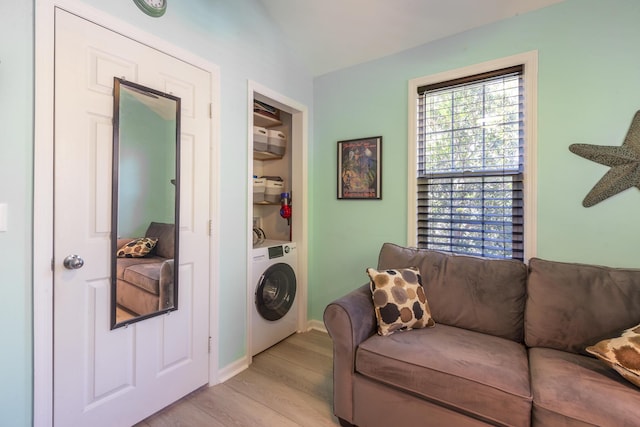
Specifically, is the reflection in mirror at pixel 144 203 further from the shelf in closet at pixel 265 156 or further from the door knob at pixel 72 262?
the shelf in closet at pixel 265 156

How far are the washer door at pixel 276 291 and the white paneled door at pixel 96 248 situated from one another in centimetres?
70

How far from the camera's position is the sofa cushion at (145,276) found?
5.25 feet

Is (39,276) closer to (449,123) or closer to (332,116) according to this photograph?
(332,116)

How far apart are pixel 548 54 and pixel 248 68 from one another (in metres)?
2.08

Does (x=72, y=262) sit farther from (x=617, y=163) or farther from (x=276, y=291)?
(x=617, y=163)

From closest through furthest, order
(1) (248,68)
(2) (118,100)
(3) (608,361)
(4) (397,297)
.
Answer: (3) (608,361), (2) (118,100), (4) (397,297), (1) (248,68)

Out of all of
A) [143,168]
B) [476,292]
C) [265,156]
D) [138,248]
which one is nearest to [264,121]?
[265,156]

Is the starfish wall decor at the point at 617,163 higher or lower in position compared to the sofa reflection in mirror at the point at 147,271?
higher

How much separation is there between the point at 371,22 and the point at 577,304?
2.28 m

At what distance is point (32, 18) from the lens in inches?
49.6

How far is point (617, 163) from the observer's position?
175 centimetres

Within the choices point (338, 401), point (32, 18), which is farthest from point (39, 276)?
point (338, 401)

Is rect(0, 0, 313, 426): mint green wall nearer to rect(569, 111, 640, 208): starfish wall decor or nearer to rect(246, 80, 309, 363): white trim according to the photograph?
rect(246, 80, 309, 363): white trim

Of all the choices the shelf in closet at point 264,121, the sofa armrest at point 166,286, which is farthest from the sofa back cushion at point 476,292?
the shelf in closet at point 264,121
